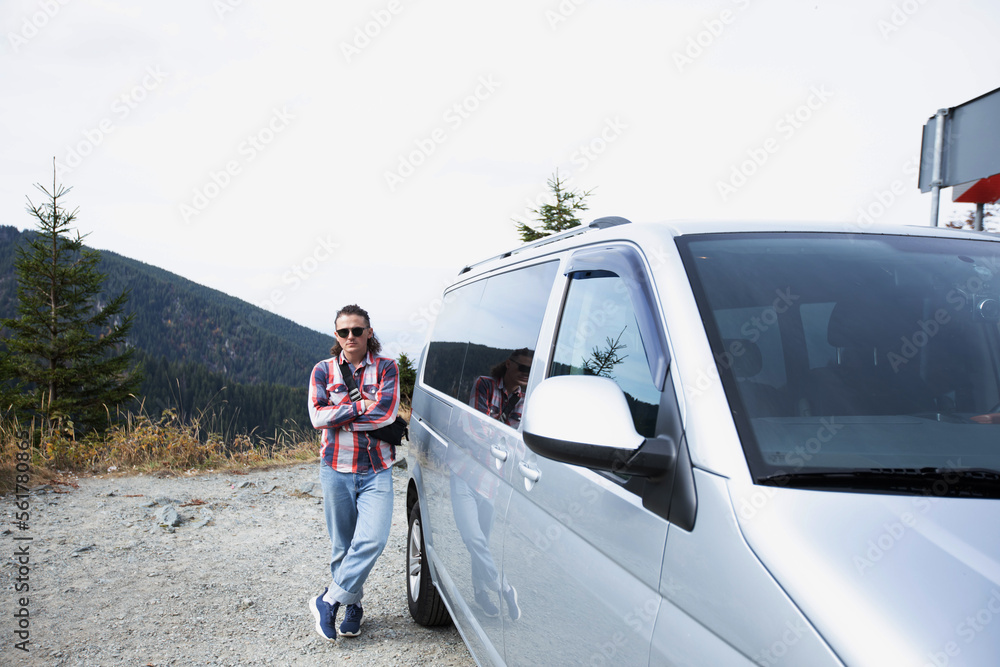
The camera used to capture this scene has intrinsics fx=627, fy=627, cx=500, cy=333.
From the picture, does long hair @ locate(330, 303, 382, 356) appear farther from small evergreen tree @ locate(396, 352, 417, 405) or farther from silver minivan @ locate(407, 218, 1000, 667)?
small evergreen tree @ locate(396, 352, 417, 405)

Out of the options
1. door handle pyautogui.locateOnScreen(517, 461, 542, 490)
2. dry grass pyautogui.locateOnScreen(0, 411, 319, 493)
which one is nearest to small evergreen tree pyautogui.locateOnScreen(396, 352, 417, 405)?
dry grass pyautogui.locateOnScreen(0, 411, 319, 493)

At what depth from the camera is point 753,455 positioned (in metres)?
1.19

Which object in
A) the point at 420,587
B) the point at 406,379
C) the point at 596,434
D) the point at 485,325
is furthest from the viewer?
the point at 406,379

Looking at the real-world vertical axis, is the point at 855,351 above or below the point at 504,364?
above

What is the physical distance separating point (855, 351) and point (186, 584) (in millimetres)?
4657

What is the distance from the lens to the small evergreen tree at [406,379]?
1367 centimetres

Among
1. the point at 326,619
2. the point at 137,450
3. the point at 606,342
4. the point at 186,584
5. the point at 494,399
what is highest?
the point at 606,342

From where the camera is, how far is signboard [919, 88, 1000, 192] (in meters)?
3.04

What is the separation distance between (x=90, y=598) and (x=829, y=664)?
478cm

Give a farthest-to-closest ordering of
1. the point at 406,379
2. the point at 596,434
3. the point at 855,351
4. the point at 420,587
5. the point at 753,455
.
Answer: the point at 406,379, the point at 420,587, the point at 855,351, the point at 596,434, the point at 753,455

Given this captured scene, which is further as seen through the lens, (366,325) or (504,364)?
(366,325)

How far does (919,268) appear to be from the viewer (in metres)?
1.75

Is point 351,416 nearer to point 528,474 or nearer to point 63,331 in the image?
point 528,474

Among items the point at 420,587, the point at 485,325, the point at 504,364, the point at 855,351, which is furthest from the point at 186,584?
the point at 855,351
